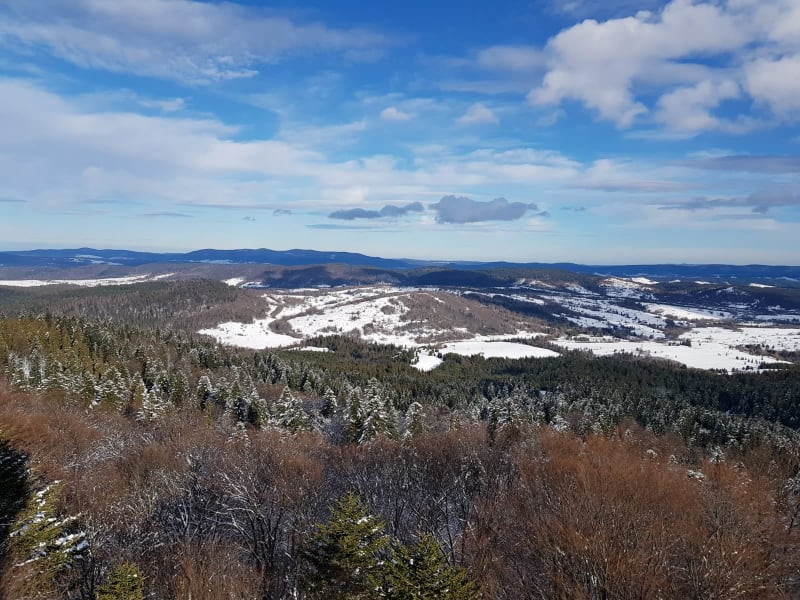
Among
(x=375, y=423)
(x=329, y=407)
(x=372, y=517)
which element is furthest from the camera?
(x=329, y=407)

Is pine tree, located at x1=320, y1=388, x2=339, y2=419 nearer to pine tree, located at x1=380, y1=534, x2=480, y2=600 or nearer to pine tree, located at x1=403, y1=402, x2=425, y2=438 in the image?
pine tree, located at x1=403, y1=402, x2=425, y2=438

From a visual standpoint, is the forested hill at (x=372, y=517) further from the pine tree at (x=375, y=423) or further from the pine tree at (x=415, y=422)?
the pine tree at (x=415, y=422)

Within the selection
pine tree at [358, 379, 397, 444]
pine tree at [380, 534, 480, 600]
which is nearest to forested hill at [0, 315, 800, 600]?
pine tree at [380, 534, 480, 600]

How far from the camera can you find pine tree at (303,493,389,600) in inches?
553

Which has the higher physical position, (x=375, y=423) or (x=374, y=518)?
(x=374, y=518)

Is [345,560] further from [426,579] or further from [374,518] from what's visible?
[426,579]

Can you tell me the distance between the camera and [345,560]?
14.1 metres

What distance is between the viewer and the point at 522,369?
189125mm

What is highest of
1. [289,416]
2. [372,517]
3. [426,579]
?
[426,579]

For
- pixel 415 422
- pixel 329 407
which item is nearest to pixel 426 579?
pixel 415 422

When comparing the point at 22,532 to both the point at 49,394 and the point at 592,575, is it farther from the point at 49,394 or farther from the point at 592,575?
the point at 49,394

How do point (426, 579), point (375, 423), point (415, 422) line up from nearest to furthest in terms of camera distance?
point (426, 579) < point (375, 423) < point (415, 422)

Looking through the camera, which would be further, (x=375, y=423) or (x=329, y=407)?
(x=329, y=407)

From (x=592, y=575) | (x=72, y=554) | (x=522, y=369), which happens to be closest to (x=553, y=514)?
(x=592, y=575)
